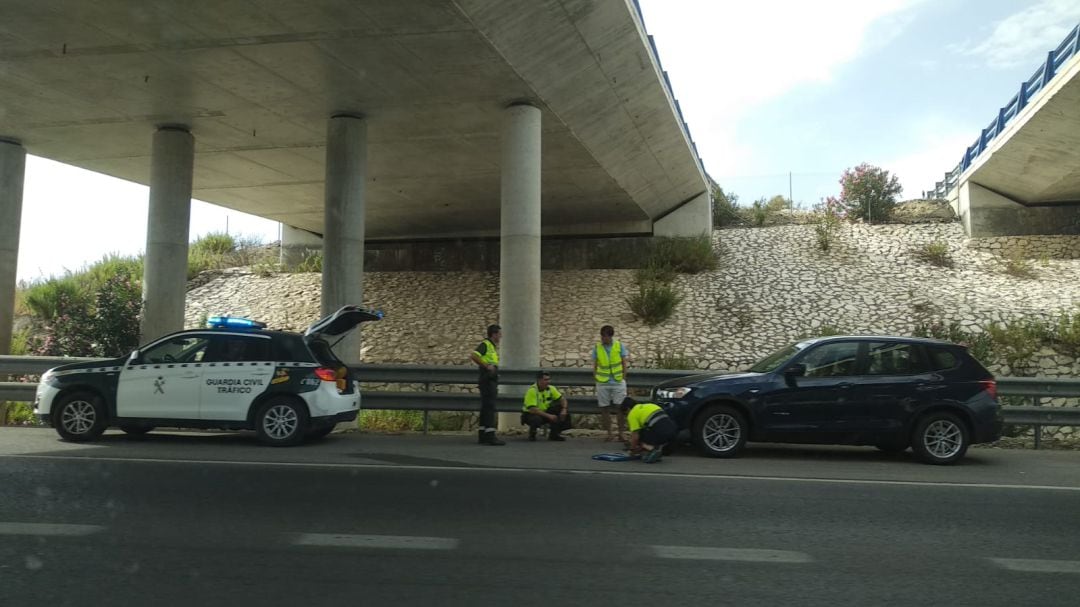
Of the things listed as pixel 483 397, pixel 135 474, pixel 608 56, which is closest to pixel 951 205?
pixel 608 56

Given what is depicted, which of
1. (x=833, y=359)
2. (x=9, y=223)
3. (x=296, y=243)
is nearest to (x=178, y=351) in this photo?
(x=833, y=359)

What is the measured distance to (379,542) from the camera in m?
5.17

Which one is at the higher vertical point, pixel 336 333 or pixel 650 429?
pixel 336 333

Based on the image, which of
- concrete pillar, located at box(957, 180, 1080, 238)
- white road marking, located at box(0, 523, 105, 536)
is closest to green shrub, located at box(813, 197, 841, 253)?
concrete pillar, located at box(957, 180, 1080, 238)

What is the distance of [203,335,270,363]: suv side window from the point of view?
984 centimetres

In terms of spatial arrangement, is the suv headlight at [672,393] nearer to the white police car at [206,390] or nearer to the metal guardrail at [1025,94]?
the white police car at [206,390]

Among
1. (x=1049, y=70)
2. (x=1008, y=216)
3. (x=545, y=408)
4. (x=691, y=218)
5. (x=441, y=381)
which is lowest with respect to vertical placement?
(x=545, y=408)

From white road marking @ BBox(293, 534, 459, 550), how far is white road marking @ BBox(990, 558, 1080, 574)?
150 inches

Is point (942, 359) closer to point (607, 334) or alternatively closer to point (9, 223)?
point (607, 334)

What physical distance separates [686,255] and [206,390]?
16016 mm

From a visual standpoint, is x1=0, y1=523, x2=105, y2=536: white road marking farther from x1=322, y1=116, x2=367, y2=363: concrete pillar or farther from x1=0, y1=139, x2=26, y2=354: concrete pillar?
x1=0, y1=139, x2=26, y2=354: concrete pillar

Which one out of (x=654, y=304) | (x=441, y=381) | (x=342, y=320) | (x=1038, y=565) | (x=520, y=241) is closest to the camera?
(x=1038, y=565)

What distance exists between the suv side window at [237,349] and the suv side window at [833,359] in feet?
24.1

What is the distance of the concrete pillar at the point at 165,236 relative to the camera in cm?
1503
